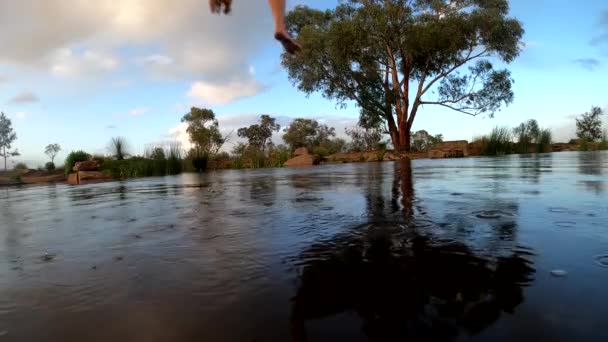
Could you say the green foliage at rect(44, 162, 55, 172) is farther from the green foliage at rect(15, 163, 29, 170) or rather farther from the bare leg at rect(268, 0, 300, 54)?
the bare leg at rect(268, 0, 300, 54)

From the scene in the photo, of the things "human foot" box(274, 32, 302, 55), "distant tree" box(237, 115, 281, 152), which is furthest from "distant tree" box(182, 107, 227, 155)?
"human foot" box(274, 32, 302, 55)

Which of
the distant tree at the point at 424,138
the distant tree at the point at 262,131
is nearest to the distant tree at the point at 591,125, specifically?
the distant tree at the point at 424,138

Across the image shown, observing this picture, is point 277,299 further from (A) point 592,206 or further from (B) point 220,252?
(A) point 592,206

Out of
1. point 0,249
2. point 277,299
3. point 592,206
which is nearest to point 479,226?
point 592,206

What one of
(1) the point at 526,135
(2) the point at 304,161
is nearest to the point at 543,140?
(1) the point at 526,135

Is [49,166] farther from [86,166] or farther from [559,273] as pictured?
[559,273]

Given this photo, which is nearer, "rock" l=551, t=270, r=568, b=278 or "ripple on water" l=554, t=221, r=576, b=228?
"rock" l=551, t=270, r=568, b=278

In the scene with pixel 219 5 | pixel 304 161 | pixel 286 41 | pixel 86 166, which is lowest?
pixel 304 161

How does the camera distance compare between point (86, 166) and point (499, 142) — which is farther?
point (499, 142)

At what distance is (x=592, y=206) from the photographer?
209 centimetres

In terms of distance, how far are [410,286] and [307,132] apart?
3418 centimetres

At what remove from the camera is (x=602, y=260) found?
114 cm

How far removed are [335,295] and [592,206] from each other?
1940 mm

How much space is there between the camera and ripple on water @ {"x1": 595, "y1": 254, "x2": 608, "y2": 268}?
3.63 feet
